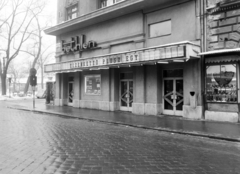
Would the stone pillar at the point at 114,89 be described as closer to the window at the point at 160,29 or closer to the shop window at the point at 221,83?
the window at the point at 160,29

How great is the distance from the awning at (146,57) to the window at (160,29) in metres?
1.78

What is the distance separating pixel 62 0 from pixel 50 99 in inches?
383

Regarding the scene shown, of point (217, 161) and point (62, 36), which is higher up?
point (62, 36)

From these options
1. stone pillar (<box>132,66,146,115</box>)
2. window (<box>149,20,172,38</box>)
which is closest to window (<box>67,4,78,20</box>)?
window (<box>149,20,172,38</box>)

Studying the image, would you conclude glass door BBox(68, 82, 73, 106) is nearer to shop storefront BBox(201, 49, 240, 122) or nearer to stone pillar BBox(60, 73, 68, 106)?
stone pillar BBox(60, 73, 68, 106)

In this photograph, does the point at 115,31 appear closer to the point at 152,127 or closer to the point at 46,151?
the point at 152,127

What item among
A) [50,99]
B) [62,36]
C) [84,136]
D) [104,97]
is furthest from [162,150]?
[50,99]

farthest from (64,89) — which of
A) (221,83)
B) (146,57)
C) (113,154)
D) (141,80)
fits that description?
(113,154)

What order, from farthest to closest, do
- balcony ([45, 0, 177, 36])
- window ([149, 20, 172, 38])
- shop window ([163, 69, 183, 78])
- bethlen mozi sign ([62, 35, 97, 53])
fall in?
bethlen mozi sign ([62, 35, 97, 53])
balcony ([45, 0, 177, 36])
window ([149, 20, 172, 38])
shop window ([163, 69, 183, 78])

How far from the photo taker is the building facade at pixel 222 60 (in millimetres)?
10125

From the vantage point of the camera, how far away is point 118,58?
13.4 meters

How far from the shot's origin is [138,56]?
40.2 ft

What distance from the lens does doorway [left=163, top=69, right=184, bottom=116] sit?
12.4 meters

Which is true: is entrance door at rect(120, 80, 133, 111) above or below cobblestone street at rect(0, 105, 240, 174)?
above
